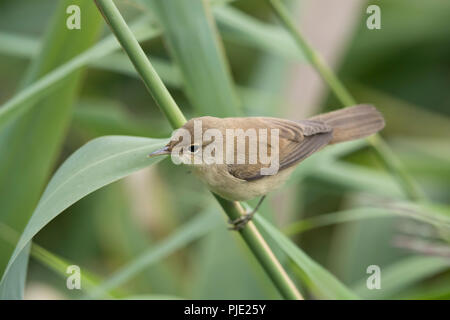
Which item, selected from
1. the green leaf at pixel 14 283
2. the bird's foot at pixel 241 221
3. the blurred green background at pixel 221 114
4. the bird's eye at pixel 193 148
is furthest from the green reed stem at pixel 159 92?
the green leaf at pixel 14 283

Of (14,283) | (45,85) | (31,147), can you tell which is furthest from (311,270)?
(31,147)

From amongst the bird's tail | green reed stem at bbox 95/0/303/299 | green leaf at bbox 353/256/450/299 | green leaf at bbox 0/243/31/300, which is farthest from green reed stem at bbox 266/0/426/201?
green leaf at bbox 0/243/31/300

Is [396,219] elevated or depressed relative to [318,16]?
depressed

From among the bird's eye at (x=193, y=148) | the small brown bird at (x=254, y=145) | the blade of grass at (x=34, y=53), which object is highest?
the blade of grass at (x=34, y=53)

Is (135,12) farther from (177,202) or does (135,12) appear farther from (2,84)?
(177,202)

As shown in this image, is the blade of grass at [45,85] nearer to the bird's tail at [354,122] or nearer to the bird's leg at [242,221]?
the bird's leg at [242,221]
